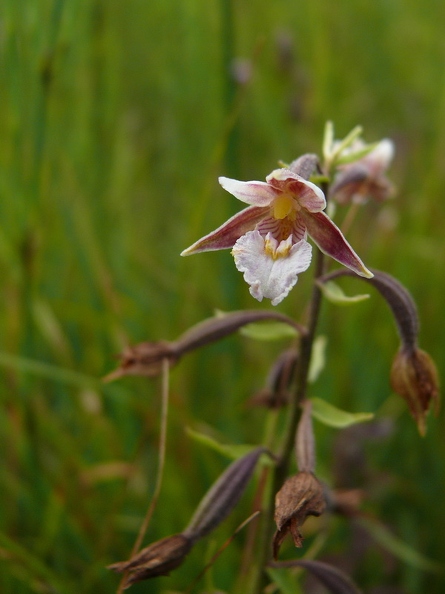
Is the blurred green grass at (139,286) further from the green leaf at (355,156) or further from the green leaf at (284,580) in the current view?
the green leaf at (355,156)

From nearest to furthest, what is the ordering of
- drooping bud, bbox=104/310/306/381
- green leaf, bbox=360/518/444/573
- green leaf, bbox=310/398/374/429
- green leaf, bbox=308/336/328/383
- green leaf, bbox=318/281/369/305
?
green leaf, bbox=318/281/369/305
green leaf, bbox=310/398/374/429
drooping bud, bbox=104/310/306/381
green leaf, bbox=308/336/328/383
green leaf, bbox=360/518/444/573

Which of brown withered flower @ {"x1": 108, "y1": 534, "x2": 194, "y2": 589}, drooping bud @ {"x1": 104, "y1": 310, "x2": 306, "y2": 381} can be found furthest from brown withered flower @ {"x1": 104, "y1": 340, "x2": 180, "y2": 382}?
brown withered flower @ {"x1": 108, "y1": 534, "x2": 194, "y2": 589}

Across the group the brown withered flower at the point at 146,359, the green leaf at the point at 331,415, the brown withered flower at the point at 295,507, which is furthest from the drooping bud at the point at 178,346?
the brown withered flower at the point at 295,507

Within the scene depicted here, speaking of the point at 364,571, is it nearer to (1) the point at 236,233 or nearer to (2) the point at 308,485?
(2) the point at 308,485

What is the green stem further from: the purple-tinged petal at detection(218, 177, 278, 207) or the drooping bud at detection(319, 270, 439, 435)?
the purple-tinged petal at detection(218, 177, 278, 207)

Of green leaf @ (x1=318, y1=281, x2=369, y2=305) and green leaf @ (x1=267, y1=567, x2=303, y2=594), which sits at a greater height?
green leaf @ (x1=318, y1=281, x2=369, y2=305)

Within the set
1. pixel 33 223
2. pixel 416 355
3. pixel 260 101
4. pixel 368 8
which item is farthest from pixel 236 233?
pixel 368 8
